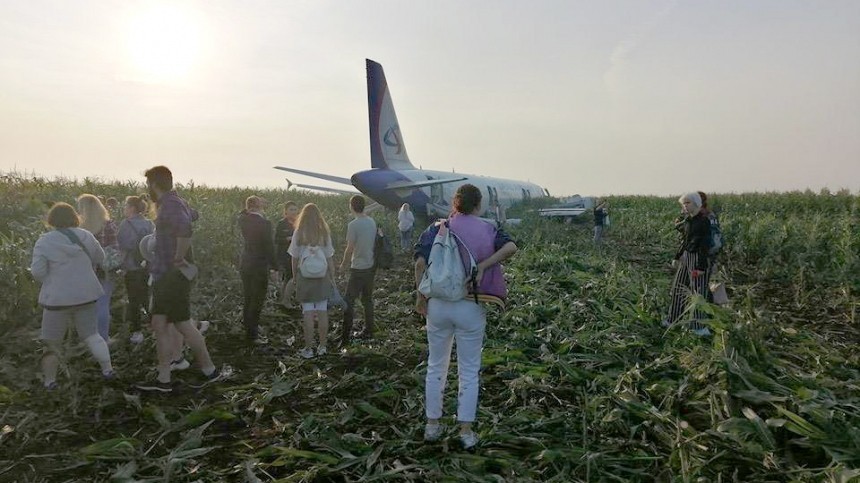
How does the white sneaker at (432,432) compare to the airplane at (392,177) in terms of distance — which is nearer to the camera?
the white sneaker at (432,432)

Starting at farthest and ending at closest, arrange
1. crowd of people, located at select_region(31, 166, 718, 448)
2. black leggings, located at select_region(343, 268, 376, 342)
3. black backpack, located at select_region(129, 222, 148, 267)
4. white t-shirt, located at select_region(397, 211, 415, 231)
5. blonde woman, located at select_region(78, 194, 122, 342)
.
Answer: white t-shirt, located at select_region(397, 211, 415, 231)
black leggings, located at select_region(343, 268, 376, 342)
black backpack, located at select_region(129, 222, 148, 267)
blonde woman, located at select_region(78, 194, 122, 342)
crowd of people, located at select_region(31, 166, 718, 448)

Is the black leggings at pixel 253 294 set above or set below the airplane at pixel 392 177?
below

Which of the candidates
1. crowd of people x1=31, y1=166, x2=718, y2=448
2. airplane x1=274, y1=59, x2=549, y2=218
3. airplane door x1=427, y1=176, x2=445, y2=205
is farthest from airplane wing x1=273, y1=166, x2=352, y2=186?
crowd of people x1=31, y1=166, x2=718, y2=448

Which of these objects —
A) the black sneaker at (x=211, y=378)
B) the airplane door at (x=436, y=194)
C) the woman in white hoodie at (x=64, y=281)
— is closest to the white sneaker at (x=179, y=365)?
the black sneaker at (x=211, y=378)

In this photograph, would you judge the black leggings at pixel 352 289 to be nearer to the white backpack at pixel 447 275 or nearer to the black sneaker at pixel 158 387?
the black sneaker at pixel 158 387

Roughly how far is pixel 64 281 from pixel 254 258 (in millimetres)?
2174

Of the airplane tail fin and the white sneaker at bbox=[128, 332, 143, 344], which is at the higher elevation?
the airplane tail fin

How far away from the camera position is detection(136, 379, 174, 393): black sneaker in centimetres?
502

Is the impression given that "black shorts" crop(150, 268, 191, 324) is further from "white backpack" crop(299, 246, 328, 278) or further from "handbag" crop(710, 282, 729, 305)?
"handbag" crop(710, 282, 729, 305)

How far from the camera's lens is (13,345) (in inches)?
246

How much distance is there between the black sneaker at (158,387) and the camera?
197 inches

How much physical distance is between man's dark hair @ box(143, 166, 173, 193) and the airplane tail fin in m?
17.4

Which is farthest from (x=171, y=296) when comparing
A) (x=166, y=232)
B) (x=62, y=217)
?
(x=62, y=217)

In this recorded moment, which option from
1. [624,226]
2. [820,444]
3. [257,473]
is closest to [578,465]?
[820,444]
